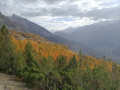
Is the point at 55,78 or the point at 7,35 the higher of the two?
the point at 7,35

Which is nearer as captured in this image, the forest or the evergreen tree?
the forest

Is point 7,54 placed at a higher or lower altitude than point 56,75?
higher

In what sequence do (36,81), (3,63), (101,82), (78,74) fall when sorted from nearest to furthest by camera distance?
(101,82), (78,74), (36,81), (3,63)

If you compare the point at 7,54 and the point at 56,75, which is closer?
the point at 56,75

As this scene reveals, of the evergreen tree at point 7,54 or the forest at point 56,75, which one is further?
the evergreen tree at point 7,54

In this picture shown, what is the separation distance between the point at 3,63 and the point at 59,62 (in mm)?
13050

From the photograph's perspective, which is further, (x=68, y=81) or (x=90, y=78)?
(x=68, y=81)

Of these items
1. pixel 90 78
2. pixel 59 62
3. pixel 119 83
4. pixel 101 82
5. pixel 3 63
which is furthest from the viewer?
pixel 59 62

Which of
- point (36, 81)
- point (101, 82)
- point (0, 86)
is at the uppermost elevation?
point (101, 82)

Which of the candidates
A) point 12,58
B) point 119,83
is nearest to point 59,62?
point 12,58

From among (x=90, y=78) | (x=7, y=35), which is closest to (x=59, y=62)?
(x=7, y=35)

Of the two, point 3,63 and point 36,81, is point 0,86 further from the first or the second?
point 3,63

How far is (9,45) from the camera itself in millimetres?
22219

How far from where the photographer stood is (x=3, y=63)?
2156cm
